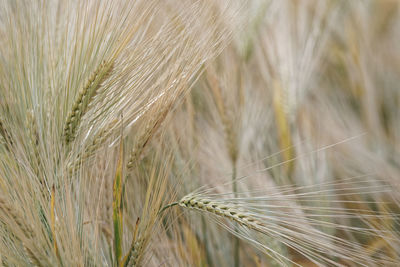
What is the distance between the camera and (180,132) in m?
0.73

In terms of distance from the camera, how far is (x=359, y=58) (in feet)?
2.94

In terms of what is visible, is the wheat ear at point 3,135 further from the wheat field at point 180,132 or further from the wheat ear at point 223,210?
the wheat ear at point 223,210

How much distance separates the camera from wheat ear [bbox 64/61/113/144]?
1.94 ft

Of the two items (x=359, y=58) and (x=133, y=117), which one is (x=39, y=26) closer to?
(x=133, y=117)

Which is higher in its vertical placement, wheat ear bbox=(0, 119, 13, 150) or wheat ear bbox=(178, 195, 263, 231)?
wheat ear bbox=(0, 119, 13, 150)

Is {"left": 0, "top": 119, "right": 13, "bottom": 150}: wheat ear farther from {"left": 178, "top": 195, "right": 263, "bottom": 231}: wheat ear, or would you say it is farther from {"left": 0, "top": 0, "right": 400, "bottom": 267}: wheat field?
{"left": 178, "top": 195, "right": 263, "bottom": 231}: wheat ear

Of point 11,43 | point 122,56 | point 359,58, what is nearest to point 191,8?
point 122,56

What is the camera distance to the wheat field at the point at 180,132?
0.57m

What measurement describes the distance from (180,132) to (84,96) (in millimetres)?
181

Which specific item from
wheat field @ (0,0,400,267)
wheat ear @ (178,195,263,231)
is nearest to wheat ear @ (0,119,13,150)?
wheat field @ (0,0,400,267)

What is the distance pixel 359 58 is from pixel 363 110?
0.31ft

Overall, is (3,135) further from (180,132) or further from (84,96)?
(180,132)

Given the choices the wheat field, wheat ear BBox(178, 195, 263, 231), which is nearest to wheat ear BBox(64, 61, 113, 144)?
the wheat field

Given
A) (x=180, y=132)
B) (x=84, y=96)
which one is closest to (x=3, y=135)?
(x=84, y=96)
